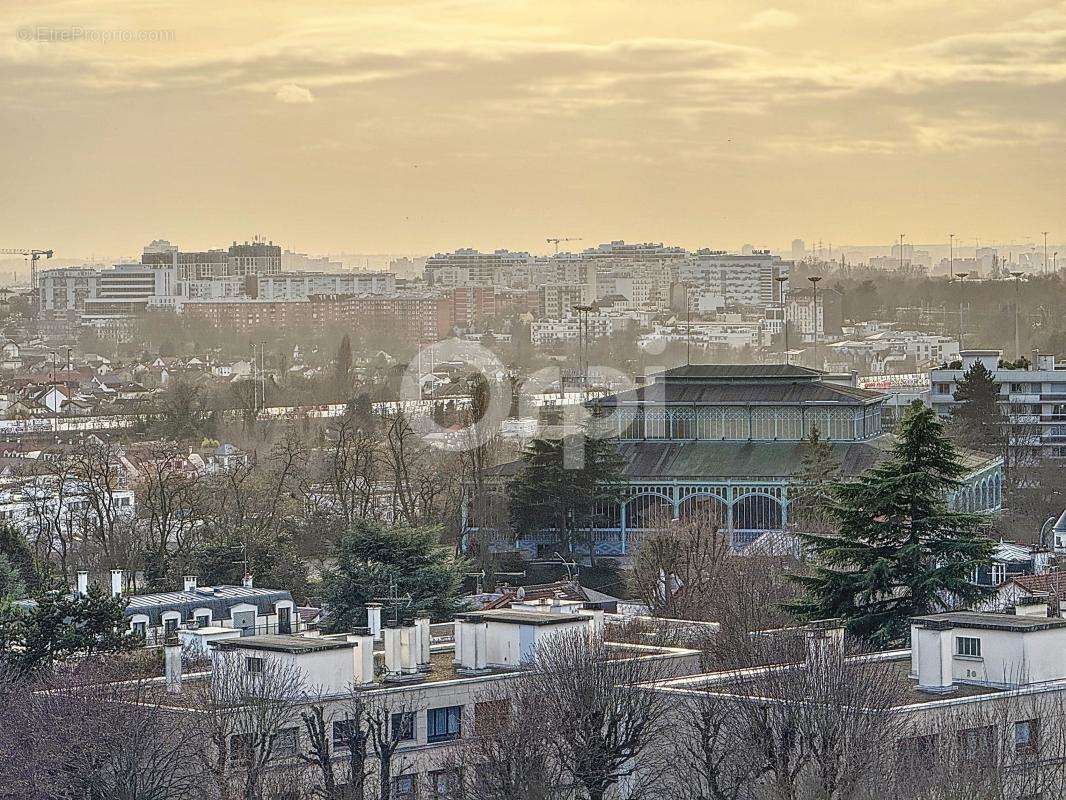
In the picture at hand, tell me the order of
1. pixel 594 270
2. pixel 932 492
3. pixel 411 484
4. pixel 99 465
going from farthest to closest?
pixel 594 270 < pixel 99 465 < pixel 411 484 < pixel 932 492

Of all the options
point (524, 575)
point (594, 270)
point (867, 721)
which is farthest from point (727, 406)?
point (594, 270)

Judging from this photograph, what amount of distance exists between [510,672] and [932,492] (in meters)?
6.36

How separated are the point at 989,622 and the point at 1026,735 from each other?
4.94 feet

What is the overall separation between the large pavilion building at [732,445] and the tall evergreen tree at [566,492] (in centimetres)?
35

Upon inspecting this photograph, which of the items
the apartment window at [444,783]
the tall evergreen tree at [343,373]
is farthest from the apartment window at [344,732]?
the tall evergreen tree at [343,373]

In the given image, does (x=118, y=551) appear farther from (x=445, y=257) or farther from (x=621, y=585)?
(x=445, y=257)

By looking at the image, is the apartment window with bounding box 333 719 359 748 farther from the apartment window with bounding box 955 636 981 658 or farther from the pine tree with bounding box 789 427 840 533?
the pine tree with bounding box 789 427 840 533

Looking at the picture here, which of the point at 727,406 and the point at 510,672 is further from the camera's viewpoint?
the point at 727,406

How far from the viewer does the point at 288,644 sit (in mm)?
22156

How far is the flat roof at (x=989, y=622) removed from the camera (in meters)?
21.6

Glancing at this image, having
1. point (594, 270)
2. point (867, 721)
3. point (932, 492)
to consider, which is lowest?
point (867, 721)

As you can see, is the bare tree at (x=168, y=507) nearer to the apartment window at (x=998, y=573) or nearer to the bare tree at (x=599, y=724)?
the apartment window at (x=998, y=573)

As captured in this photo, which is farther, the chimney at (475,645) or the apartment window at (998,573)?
the apartment window at (998,573)

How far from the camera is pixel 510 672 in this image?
2312cm
